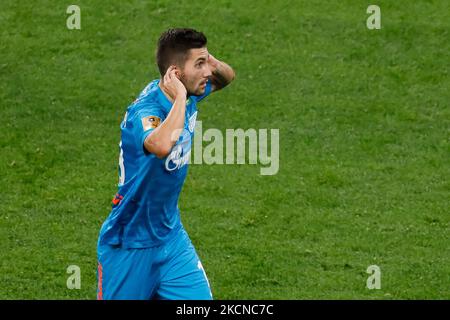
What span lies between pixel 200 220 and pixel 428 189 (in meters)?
2.96

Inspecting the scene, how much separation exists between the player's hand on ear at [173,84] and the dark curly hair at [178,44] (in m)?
0.09

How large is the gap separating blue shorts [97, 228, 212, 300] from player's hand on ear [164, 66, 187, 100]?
4.22 ft

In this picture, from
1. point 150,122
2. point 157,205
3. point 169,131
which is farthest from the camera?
point 157,205

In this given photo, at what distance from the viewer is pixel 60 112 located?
1605 centimetres

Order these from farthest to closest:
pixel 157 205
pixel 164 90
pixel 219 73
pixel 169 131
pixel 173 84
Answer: pixel 219 73 < pixel 157 205 < pixel 164 90 < pixel 173 84 < pixel 169 131

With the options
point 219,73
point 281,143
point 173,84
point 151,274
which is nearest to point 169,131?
point 173,84

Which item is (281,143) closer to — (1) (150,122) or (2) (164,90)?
(2) (164,90)

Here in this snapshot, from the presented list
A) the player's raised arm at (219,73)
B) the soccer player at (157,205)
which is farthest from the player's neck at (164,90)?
the player's raised arm at (219,73)

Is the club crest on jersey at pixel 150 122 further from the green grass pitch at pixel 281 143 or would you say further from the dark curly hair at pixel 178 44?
the green grass pitch at pixel 281 143

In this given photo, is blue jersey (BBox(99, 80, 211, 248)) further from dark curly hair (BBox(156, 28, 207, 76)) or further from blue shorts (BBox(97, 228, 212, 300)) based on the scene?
dark curly hair (BBox(156, 28, 207, 76))

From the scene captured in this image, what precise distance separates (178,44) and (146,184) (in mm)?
1132

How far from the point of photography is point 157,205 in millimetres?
9109

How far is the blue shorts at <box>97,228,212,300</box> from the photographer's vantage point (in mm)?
9133

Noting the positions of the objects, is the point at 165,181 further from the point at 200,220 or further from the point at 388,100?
the point at 388,100
